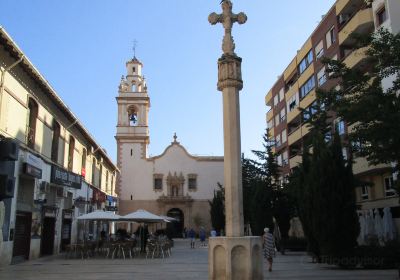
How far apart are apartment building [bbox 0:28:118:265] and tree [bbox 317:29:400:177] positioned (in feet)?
40.5


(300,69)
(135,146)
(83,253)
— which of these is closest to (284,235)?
(83,253)

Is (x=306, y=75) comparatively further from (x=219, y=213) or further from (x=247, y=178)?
(x=219, y=213)

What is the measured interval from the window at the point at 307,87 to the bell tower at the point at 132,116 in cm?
2443

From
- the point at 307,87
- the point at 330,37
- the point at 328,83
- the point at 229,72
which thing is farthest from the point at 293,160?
the point at 229,72

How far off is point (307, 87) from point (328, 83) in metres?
5.98

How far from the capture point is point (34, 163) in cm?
2125

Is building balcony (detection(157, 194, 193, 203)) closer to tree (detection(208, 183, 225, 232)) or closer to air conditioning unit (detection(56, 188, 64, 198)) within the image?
tree (detection(208, 183, 225, 232))

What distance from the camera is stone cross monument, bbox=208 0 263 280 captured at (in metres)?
9.74

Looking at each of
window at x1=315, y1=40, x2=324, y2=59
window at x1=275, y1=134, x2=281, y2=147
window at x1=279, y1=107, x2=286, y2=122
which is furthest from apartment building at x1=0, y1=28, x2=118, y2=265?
window at x1=275, y1=134, x2=281, y2=147

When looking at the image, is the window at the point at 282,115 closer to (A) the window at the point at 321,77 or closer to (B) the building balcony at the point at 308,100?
(B) the building balcony at the point at 308,100

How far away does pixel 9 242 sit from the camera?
18.9 metres

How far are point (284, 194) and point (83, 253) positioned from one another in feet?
49.2

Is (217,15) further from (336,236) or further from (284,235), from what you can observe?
(284,235)

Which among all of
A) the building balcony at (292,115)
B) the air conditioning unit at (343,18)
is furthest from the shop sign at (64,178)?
the building balcony at (292,115)
